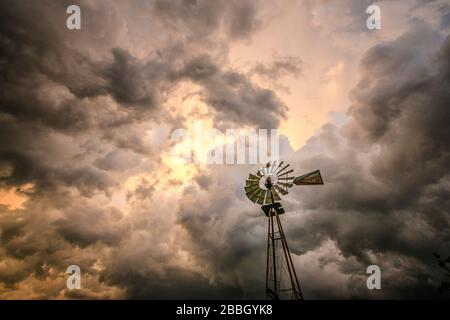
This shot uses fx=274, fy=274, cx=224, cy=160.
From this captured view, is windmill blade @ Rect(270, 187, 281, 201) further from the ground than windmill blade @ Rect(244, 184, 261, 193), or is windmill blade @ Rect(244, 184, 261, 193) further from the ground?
windmill blade @ Rect(244, 184, 261, 193)

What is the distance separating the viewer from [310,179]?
21.5 metres

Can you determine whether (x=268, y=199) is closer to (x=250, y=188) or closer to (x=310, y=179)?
(x=250, y=188)

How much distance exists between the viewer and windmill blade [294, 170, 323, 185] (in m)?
21.2

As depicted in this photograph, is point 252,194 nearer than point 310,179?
No

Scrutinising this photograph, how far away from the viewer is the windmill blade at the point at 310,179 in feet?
69.7

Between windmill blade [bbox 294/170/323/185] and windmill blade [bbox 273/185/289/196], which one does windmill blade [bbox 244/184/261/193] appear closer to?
windmill blade [bbox 273/185/289/196]

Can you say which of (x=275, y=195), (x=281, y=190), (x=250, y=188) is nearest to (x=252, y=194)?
(x=250, y=188)

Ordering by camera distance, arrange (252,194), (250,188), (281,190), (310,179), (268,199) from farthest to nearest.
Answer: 1. (250,188)
2. (252,194)
3. (268,199)
4. (281,190)
5. (310,179)

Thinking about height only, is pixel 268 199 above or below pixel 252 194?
below

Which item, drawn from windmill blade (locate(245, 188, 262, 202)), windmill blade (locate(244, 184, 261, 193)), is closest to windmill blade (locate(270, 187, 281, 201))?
windmill blade (locate(245, 188, 262, 202))
